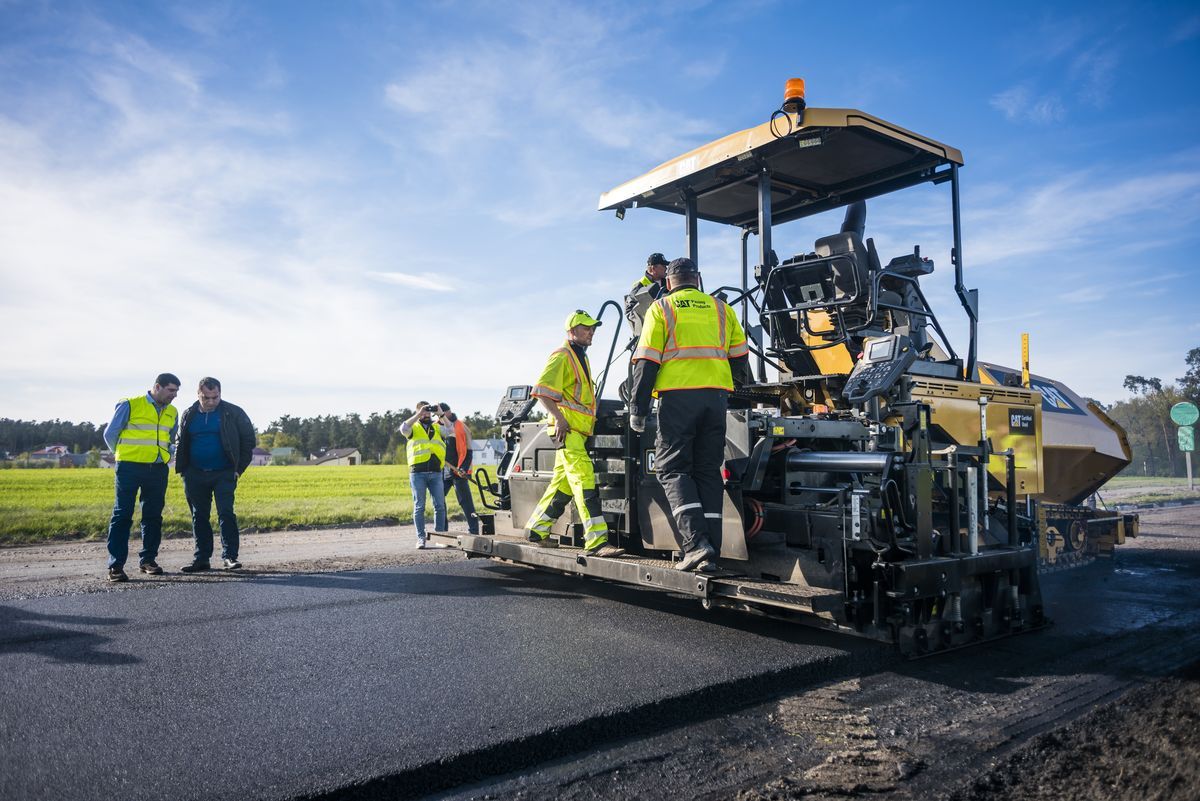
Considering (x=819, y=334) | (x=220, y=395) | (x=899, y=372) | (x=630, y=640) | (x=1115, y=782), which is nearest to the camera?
(x=1115, y=782)

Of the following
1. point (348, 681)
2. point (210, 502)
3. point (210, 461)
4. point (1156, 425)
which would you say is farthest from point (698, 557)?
point (1156, 425)

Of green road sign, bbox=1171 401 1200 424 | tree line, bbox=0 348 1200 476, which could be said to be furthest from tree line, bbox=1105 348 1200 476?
green road sign, bbox=1171 401 1200 424

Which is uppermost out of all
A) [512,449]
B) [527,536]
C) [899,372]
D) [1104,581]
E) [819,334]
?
[819,334]

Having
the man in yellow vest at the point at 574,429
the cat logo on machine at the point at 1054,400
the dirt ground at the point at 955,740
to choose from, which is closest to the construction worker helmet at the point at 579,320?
the man in yellow vest at the point at 574,429

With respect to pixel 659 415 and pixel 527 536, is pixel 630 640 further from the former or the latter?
pixel 527 536

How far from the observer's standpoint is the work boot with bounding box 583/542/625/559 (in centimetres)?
516

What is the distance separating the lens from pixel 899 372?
4820 mm

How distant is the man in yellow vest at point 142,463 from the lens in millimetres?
6742

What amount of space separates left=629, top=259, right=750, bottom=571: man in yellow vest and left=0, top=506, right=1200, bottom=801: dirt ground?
44.1 inches

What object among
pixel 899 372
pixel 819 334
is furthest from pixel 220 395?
pixel 899 372

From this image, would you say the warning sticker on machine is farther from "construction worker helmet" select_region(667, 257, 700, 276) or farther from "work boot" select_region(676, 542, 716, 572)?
"work boot" select_region(676, 542, 716, 572)

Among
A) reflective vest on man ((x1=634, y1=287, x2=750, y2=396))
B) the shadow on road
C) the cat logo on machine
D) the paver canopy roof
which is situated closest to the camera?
the shadow on road

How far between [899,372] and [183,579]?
5743 millimetres

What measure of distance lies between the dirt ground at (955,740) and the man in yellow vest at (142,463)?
5350 mm
